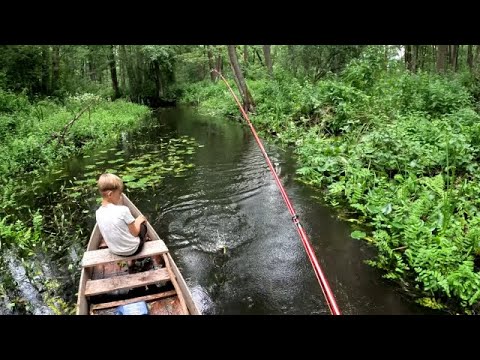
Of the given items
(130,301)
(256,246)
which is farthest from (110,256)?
(256,246)

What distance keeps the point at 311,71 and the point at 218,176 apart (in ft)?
33.4

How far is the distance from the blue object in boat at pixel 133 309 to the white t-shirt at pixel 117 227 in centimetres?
84

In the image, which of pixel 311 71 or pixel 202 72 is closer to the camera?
pixel 311 71

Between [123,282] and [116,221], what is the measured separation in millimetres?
711

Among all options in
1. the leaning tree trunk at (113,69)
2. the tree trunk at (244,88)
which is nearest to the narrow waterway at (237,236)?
the tree trunk at (244,88)

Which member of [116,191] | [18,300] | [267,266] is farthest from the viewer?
[267,266]

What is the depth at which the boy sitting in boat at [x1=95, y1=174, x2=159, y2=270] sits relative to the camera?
417 cm

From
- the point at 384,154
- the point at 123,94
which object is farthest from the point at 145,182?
the point at 123,94

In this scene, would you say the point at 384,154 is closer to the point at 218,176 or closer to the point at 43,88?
the point at 218,176

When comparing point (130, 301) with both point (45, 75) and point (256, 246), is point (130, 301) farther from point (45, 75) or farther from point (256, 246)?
point (45, 75)

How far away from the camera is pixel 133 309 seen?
12.1 feet

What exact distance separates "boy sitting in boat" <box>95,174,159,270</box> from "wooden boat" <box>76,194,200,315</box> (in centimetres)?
17
